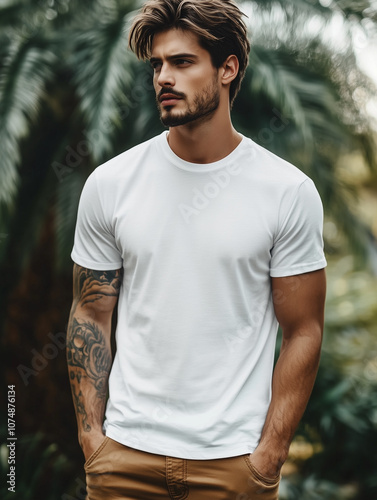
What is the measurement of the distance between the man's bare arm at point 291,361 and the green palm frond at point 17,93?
1.89 metres

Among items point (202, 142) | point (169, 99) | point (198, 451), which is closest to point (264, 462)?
point (198, 451)

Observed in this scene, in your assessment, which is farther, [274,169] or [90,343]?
[90,343]

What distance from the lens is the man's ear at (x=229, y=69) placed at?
98.1 inches

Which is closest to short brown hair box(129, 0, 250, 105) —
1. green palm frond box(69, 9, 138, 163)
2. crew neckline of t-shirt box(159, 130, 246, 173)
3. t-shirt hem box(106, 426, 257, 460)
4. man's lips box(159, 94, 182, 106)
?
man's lips box(159, 94, 182, 106)

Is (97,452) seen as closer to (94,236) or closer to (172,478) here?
(172,478)

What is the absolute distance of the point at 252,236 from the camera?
90.7 inches

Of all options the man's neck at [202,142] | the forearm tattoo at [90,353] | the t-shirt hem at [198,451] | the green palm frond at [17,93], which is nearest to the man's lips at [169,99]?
the man's neck at [202,142]

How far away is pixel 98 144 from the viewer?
3.53 metres

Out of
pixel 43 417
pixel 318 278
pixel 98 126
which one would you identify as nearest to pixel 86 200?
pixel 318 278

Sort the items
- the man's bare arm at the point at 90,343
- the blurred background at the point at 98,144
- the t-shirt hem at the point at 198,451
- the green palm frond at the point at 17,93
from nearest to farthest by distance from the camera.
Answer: the t-shirt hem at the point at 198,451 < the man's bare arm at the point at 90,343 < the green palm frond at the point at 17,93 < the blurred background at the point at 98,144

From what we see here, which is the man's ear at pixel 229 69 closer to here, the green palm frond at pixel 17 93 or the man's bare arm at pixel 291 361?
the man's bare arm at pixel 291 361

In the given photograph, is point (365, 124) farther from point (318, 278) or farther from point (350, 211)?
point (318, 278)

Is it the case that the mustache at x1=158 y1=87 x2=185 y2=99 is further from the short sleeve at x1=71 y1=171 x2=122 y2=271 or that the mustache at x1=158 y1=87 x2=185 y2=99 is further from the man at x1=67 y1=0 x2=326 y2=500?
the short sleeve at x1=71 y1=171 x2=122 y2=271

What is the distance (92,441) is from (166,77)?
129 centimetres
